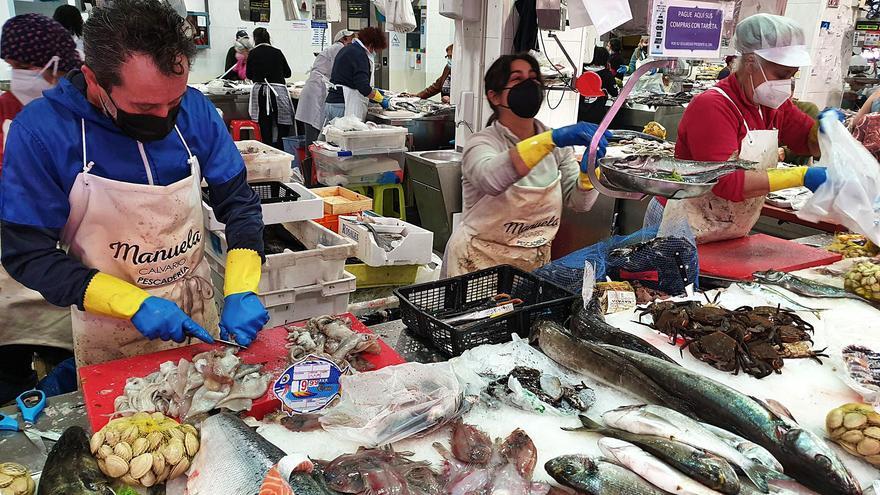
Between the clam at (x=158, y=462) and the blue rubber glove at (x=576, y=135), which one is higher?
the blue rubber glove at (x=576, y=135)

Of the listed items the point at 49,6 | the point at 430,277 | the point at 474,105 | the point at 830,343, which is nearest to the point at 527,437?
the point at 830,343

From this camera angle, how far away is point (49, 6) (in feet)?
32.4

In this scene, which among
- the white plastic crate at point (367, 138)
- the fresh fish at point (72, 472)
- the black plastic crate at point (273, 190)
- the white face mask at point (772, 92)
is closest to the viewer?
the fresh fish at point (72, 472)

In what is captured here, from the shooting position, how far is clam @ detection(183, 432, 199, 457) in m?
1.65

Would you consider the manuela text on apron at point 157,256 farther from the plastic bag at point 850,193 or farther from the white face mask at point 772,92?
the white face mask at point 772,92

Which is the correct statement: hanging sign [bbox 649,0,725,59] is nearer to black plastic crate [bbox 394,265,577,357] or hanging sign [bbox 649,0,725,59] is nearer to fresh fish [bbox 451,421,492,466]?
black plastic crate [bbox 394,265,577,357]

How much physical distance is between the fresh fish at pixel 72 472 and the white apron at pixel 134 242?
33.2 inches

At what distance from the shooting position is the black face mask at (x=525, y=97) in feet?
10.5

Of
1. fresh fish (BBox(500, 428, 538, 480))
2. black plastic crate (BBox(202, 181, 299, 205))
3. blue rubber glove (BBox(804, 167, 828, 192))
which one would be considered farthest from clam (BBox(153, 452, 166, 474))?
blue rubber glove (BBox(804, 167, 828, 192))

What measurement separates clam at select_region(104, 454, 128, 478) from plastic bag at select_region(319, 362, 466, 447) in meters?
0.55

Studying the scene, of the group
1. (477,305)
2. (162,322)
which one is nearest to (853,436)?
(477,305)

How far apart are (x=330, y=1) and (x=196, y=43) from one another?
583 cm

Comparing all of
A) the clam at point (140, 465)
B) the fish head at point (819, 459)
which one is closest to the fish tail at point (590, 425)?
the fish head at point (819, 459)

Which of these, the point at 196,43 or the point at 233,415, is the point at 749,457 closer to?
the point at 233,415
